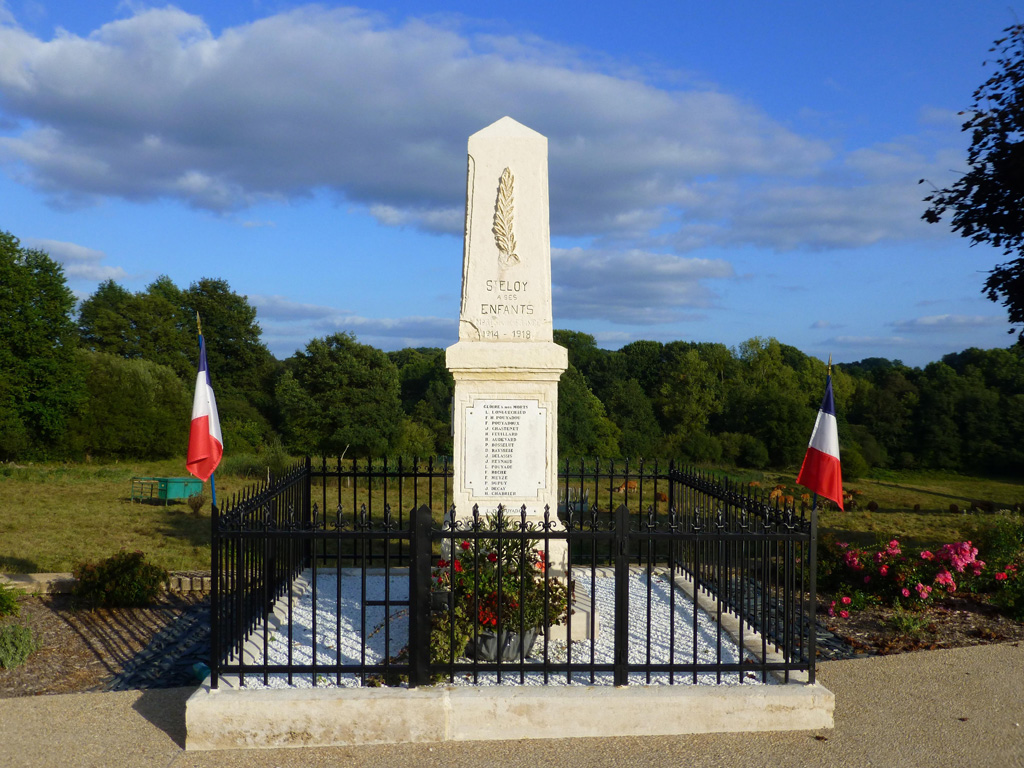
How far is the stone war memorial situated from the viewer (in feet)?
15.1

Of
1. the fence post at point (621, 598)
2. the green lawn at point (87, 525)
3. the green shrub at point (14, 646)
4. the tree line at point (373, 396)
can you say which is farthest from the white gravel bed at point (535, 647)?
the tree line at point (373, 396)

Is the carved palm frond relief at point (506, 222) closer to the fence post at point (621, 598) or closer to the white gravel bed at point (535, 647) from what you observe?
the fence post at point (621, 598)

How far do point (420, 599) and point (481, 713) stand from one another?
78 centimetres

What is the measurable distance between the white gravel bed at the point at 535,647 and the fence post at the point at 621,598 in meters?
0.18

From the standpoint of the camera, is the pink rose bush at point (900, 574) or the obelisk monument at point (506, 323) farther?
the pink rose bush at point (900, 574)

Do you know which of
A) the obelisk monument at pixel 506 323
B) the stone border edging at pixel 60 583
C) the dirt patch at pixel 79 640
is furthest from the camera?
the stone border edging at pixel 60 583

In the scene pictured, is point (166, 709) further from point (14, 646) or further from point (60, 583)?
point (60, 583)

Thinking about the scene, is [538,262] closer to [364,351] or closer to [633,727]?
[633,727]

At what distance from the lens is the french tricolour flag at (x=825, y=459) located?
6285 millimetres

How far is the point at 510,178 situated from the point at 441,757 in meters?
4.81

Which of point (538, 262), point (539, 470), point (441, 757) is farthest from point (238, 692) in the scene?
point (538, 262)

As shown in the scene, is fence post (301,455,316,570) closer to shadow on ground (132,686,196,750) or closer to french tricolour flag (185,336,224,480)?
french tricolour flag (185,336,224,480)

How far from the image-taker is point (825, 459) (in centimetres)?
638

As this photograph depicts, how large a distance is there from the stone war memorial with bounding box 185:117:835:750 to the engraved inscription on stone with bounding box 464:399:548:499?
0.04ft
